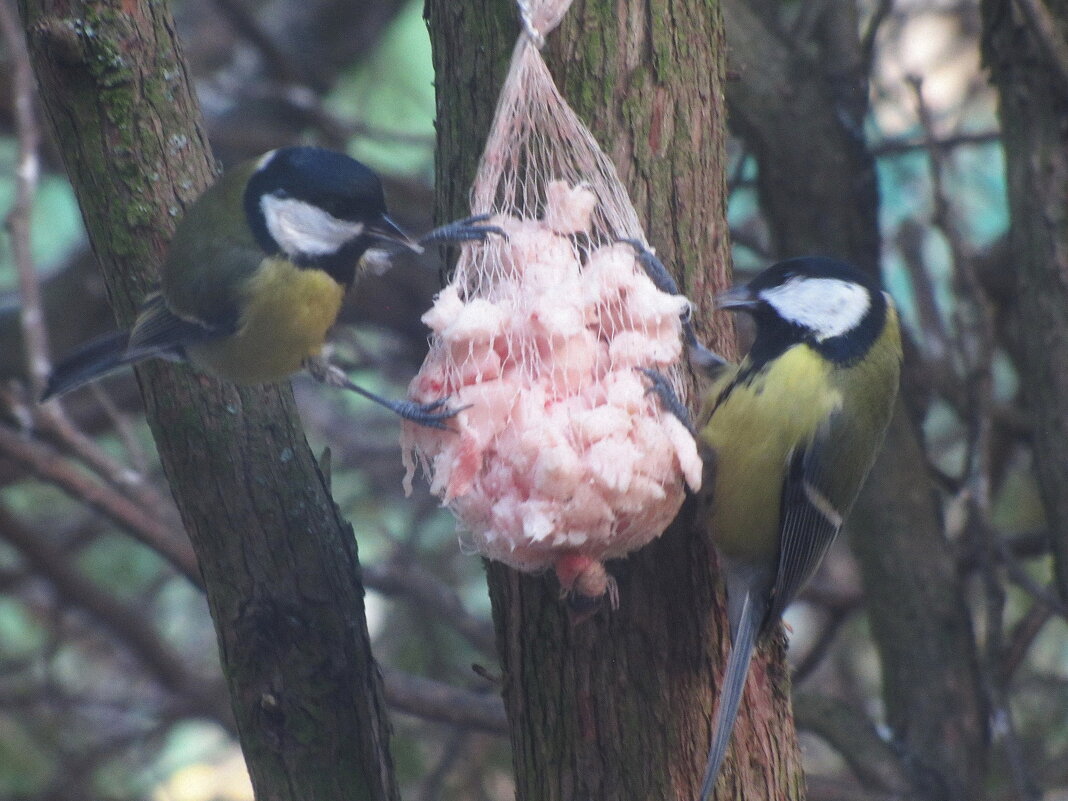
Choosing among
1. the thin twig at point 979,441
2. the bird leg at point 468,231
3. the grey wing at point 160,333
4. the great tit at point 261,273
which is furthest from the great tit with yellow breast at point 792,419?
the grey wing at point 160,333

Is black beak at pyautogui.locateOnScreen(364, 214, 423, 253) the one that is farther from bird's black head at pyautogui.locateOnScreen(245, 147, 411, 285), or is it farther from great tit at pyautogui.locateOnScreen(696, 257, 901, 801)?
great tit at pyautogui.locateOnScreen(696, 257, 901, 801)

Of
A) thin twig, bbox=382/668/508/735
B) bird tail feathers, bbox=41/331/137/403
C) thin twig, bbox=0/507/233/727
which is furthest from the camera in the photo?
thin twig, bbox=0/507/233/727

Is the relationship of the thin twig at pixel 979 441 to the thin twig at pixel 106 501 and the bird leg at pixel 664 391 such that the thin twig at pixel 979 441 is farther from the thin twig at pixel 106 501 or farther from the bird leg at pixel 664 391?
the thin twig at pixel 106 501

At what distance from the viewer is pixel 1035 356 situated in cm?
189

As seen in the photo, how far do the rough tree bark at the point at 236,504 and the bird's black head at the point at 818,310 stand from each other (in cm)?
65

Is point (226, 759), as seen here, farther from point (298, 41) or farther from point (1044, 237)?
point (1044, 237)

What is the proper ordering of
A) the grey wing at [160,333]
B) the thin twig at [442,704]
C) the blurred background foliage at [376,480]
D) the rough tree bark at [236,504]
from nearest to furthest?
1. the rough tree bark at [236,504]
2. the grey wing at [160,333]
3. the thin twig at [442,704]
4. the blurred background foliage at [376,480]

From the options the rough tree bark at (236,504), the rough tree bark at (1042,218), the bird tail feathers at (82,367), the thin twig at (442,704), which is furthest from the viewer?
the thin twig at (442,704)

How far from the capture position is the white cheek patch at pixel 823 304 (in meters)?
1.57

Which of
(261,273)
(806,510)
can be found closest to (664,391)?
(806,510)

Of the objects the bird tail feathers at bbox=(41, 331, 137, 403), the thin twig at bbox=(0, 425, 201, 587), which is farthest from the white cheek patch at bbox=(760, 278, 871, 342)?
the thin twig at bbox=(0, 425, 201, 587)

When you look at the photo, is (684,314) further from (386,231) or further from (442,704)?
(442,704)

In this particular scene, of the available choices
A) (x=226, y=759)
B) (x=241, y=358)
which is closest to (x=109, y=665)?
(x=226, y=759)

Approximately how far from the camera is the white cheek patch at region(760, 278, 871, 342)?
1571 millimetres
